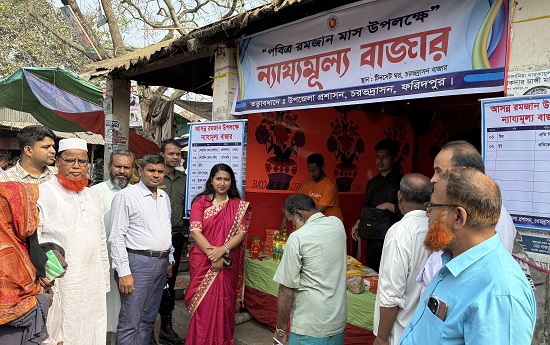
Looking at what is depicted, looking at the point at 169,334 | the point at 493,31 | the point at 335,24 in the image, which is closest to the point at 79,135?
the point at 169,334

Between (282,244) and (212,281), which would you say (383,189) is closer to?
(282,244)

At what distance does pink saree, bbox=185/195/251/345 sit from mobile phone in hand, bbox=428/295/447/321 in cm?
277

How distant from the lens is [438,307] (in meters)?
1.36

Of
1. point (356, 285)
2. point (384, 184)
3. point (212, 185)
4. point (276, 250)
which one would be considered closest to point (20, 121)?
point (276, 250)

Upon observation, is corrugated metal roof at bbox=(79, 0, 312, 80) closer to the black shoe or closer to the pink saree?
the pink saree

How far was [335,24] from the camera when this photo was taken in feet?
12.2

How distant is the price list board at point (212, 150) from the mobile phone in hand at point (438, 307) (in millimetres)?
3308

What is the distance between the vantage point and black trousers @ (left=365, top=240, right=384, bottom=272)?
423 cm

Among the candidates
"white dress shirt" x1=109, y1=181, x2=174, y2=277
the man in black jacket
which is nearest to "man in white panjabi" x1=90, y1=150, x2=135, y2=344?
"white dress shirt" x1=109, y1=181, x2=174, y2=277

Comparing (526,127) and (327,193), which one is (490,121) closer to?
(526,127)

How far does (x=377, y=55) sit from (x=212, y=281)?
7.80ft

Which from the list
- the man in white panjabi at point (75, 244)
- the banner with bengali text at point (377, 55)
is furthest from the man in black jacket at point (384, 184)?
the man in white panjabi at point (75, 244)

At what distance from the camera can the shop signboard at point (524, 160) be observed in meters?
2.41

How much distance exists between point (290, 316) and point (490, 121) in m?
1.77
